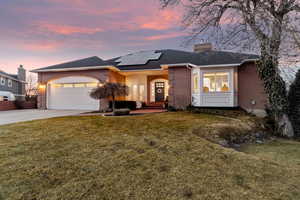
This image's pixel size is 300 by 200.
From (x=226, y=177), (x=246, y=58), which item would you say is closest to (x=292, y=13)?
(x=246, y=58)

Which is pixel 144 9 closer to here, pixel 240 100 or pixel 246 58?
pixel 246 58

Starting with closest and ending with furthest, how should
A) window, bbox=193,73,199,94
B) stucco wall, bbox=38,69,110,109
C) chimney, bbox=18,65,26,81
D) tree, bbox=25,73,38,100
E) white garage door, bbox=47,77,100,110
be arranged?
1. window, bbox=193,73,199,94
2. stucco wall, bbox=38,69,110,109
3. white garage door, bbox=47,77,100,110
4. chimney, bbox=18,65,26,81
5. tree, bbox=25,73,38,100

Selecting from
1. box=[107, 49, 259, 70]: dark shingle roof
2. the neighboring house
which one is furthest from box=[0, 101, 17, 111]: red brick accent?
box=[107, 49, 259, 70]: dark shingle roof

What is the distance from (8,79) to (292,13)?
92.0 ft

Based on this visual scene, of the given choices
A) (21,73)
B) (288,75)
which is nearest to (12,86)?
(21,73)

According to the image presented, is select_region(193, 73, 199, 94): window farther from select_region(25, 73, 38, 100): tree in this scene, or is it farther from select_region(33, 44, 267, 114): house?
select_region(25, 73, 38, 100): tree

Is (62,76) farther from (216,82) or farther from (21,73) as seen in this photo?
(21,73)

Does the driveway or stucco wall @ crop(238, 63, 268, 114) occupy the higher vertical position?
stucco wall @ crop(238, 63, 268, 114)

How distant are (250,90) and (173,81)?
540 cm

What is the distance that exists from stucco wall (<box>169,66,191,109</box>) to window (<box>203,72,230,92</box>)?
1.20 metres

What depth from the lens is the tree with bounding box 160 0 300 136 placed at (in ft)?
18.6

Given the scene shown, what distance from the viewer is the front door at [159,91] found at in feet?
48.1

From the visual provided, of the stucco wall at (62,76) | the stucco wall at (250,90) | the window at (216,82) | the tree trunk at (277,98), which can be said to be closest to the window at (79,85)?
the stucco wall at (62,76)

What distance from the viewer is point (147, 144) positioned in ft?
14.5
